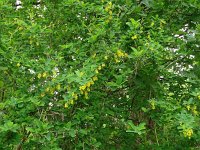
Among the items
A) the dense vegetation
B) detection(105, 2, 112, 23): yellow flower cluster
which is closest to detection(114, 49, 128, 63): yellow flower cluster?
the dense vegetation

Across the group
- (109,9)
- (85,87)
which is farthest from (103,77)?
→ (109,9)

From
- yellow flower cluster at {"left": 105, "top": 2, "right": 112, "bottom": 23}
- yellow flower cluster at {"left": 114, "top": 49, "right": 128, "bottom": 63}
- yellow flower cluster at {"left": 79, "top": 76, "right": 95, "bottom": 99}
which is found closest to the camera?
yellow flower cluster at {"left": 79, "top": 76, "right": 95, "bottom": 99}

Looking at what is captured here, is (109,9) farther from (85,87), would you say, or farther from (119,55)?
(85,87)

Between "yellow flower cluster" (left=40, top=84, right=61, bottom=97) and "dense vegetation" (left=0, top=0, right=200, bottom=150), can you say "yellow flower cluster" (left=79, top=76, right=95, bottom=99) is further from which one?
"yellow flower cluster" (left=40, top=84, right=61, bottom=97)

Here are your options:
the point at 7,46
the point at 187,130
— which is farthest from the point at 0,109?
the point at 187,130

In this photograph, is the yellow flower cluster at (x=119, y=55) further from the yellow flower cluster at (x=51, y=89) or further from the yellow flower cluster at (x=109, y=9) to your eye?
the yellow flower cluster at (x=51, y=89)

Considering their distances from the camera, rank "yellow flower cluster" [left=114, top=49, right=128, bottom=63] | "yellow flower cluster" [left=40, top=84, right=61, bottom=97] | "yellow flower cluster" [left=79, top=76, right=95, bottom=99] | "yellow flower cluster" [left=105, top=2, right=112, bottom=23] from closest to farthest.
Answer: "yellow flower cluster" [left=79, top=76, right=95, bottom=99], "yellow flower cluster" [left=40, top=84, right=61, bottom=97], "yellow flower cluster" [left=114, top=49, right=128, bottom=63], "yellow flower cluster" [left=105, top=2, right=112, bottom=23]

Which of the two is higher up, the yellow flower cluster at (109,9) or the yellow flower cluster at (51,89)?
the yellow flower cluster at (109,9)

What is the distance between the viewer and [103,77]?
9.08 ft

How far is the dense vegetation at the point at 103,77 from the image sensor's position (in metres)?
2.59

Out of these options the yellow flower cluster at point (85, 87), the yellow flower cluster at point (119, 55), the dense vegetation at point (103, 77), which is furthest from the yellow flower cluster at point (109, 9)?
the yellow flower cluster at point (85, 87)

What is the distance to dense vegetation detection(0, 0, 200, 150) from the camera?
102 inches

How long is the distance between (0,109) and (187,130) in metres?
1.37

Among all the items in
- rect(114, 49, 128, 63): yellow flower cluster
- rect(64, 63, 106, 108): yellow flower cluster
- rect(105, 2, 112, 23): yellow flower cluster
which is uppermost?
rect(105, 2, 112, 23): yellow flower cluster
